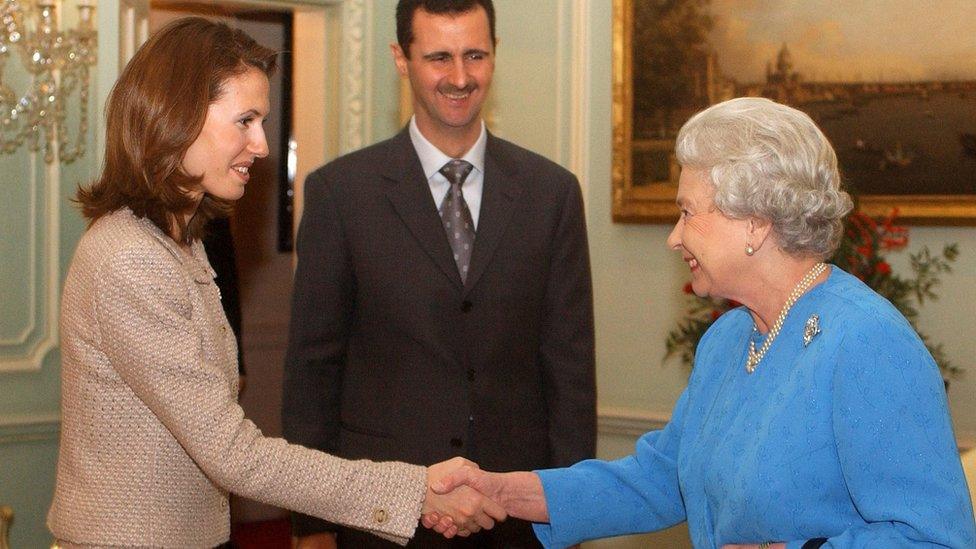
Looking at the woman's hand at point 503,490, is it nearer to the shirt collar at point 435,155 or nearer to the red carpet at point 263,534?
the shirt collar at point 435,155

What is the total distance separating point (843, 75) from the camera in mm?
4613

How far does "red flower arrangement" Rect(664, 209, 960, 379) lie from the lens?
162 inches

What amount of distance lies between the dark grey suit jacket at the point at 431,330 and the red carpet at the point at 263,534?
3.81m

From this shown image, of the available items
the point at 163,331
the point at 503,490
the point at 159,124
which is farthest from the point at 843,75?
the point at 163,331

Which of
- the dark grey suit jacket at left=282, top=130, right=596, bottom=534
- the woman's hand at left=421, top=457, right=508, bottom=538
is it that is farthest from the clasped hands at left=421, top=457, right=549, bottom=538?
the dark grey suit jacket at left=282, top=130, right=596, bottom=534

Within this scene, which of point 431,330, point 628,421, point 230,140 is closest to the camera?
point 230,140

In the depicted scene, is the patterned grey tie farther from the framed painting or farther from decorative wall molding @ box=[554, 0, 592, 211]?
decorative wall molding @ box=[554, 0, 592, 211]

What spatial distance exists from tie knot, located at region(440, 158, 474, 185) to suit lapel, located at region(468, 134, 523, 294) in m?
0.06

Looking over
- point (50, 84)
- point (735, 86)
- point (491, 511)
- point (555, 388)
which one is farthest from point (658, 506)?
point (50, 84)

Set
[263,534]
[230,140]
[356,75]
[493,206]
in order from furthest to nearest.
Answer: [263,534]
[356,75]
[493,206]
[230,140]

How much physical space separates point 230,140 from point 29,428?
2951 mm

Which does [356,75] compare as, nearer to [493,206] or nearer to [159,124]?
[493,206]

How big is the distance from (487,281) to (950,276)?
2.07m

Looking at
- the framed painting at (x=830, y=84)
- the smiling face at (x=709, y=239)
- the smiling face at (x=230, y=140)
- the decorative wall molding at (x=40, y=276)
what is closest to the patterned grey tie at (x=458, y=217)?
the smiling face at (x=230, y=140)
